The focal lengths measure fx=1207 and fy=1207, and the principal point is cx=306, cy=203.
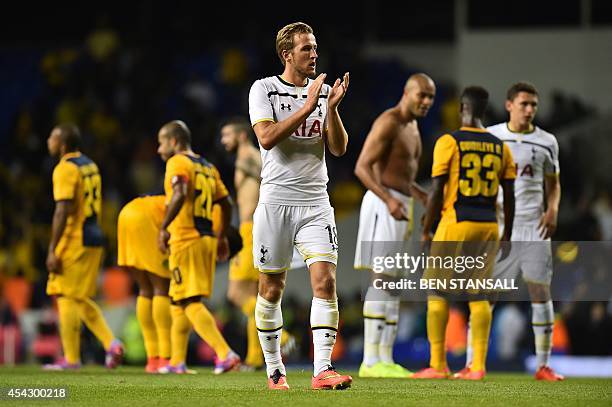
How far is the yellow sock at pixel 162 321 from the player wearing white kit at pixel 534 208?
10.2ft

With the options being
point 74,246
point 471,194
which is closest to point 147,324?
point 74,246

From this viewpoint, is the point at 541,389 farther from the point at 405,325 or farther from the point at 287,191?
the point at 405,325

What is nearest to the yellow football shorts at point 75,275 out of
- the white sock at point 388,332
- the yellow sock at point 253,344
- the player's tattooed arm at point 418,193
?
the yellow sock at point 253,344

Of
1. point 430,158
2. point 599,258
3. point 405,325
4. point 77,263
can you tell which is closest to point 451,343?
point 405,325

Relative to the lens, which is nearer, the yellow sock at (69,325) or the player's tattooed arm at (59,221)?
the player's tattooed arm at (59,221)

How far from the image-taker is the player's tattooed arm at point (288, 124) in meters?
7.45

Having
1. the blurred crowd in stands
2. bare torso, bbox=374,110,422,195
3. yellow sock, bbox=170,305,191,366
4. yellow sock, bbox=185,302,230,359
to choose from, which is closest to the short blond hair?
bare torso, bbox=374,110,422,195

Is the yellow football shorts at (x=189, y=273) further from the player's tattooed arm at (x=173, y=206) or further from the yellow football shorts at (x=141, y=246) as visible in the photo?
the yellow football shorts at (x=141, y=246)

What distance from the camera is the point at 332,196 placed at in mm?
19328

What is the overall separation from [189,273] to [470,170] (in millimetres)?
2752

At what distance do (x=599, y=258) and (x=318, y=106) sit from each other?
8.16m

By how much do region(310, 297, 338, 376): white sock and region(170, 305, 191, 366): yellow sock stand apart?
3.46 meters

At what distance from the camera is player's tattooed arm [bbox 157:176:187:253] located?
1054cm

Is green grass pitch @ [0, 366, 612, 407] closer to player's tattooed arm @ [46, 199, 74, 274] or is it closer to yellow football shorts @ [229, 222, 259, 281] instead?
player's tattooed arm @ [46, 199, 74, 274]
